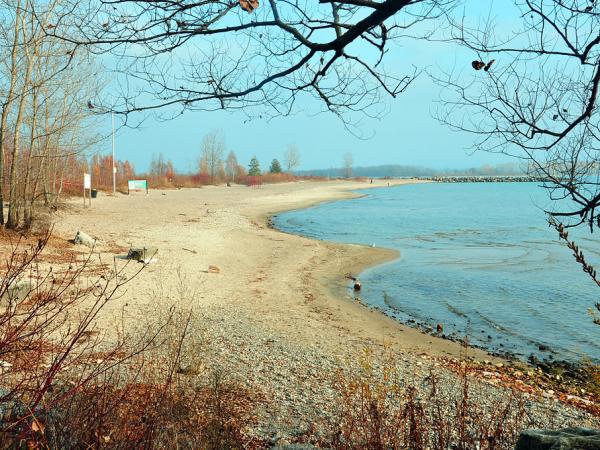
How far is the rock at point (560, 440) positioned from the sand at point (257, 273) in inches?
247

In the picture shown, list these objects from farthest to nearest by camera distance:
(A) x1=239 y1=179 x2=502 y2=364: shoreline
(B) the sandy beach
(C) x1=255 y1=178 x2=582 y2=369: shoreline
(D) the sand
Result: (D) the sand < (A) x1=239 y1=179 x2=502 y2=364: shoreline < (C) x1=255 y1=178 x2=582 y2=369: shoreline < (B) the sandy beach

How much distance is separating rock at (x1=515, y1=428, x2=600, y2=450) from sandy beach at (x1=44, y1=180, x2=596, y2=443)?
277cm

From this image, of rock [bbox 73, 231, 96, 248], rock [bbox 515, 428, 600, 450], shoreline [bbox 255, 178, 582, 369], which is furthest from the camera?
rock [bbox 73, 231, 96, 248]

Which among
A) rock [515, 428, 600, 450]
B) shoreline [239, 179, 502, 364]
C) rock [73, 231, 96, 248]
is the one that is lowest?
shoreline [239, 179, 502, 364]

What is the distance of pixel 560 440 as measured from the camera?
2684mm

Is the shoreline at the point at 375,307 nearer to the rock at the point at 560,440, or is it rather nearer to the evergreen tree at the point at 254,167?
the rock at the point at 560,440

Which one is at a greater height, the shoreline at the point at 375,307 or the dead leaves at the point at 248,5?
the dead leaves at the point at 248,5

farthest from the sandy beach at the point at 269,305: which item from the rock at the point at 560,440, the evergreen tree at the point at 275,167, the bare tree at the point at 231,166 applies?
the evergreen tree at the point at 275,167

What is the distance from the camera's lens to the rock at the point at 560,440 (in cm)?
Result: 264

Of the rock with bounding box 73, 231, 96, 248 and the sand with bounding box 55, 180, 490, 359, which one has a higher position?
the rock with bounding box 73, 231, 96, 248

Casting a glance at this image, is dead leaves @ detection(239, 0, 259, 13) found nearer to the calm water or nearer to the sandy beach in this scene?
the calm water

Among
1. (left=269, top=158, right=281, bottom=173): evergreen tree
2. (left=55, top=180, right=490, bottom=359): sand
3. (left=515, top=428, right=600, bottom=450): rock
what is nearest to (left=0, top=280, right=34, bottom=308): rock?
(left=55, top=180, right=490, bottom=359): sand

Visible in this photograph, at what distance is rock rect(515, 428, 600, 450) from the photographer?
2.64m

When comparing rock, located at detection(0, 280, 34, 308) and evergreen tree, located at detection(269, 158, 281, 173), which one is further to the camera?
evergreen tree, located at detection(269, 158, 281, 173)
